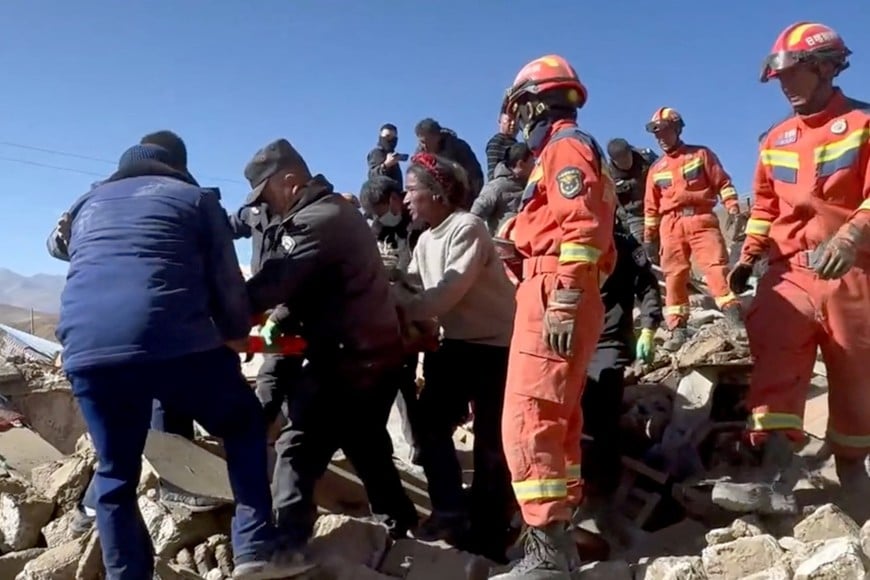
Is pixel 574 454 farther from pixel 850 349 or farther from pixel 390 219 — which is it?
pixel 390 219

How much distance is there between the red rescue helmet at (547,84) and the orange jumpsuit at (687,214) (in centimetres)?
447

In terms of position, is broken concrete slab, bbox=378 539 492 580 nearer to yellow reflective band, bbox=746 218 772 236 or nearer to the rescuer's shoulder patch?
the rescuer's shoulder patch

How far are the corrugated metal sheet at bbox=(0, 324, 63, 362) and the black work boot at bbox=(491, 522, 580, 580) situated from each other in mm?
6675

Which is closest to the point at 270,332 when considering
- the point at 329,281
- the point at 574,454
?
the point at 329,281

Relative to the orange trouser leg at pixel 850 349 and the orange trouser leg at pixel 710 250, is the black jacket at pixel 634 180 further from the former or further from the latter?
the orange trouser leg at pixel 850 349

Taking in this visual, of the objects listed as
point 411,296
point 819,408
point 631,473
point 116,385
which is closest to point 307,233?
point 411,296

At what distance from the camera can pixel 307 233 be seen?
13.3 ft

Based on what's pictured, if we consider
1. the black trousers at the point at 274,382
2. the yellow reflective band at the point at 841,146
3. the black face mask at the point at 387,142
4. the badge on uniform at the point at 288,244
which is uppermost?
the black face mask at the point at 387,142

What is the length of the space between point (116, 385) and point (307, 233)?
0.99 meters

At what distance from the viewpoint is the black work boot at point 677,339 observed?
7.04 metres

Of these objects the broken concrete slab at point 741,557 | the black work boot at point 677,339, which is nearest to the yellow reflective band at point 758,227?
the broken concrete slab at point 741,557

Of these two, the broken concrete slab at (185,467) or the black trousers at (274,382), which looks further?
the black trousers at (274,382)

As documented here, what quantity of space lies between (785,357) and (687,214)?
15.2 ft

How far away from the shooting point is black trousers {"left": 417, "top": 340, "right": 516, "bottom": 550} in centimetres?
439
